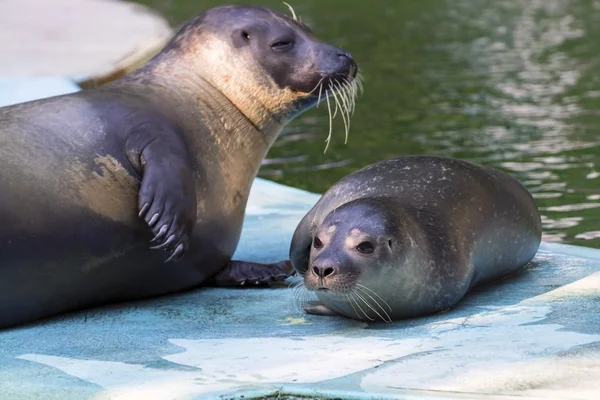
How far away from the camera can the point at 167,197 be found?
4.44 meters

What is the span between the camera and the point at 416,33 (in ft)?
49.4

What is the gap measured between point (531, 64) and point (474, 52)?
1.13m

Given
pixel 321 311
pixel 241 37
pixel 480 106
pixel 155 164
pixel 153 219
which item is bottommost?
pixel 321 311

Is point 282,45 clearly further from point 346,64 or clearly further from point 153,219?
point 153,219

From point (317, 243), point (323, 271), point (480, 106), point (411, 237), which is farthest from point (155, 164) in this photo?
point (480, 106)

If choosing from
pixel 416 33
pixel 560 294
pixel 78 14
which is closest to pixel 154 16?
pixel 78 14

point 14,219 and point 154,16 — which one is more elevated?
point 154,16

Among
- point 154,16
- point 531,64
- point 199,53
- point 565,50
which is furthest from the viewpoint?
point 154,16

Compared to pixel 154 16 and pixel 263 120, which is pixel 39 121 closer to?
pixel 263 120

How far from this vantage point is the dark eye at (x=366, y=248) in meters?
4.29

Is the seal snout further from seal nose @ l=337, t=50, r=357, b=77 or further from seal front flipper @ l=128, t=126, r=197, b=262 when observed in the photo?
seal nose @ l=337, t=50, r=357, b=77

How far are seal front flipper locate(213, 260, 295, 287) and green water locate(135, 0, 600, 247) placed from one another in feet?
4.95

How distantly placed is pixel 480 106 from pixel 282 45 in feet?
17.3

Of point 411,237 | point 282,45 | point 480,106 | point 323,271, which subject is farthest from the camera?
point 480,106
